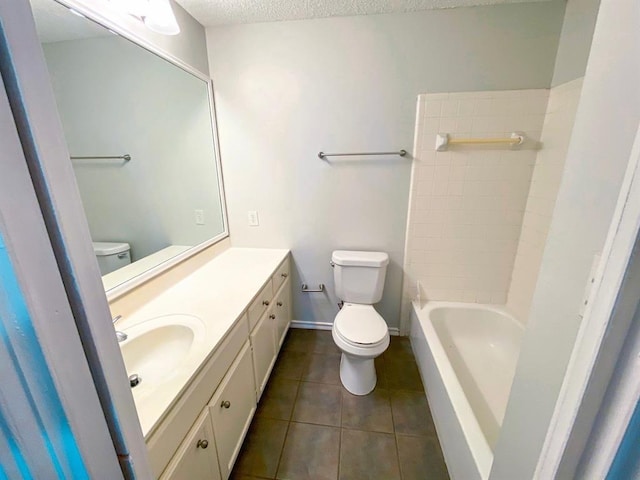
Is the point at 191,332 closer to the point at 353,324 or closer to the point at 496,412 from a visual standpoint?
the point at 353,324

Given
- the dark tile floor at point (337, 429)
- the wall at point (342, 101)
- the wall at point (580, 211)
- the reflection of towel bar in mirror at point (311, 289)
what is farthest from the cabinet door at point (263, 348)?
the wall at point (580, 211)

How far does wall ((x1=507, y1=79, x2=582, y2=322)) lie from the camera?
1.44m

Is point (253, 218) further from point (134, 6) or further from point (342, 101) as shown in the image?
point (134, 6)

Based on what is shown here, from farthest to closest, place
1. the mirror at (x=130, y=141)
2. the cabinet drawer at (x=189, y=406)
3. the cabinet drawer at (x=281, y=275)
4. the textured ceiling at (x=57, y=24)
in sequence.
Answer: the cabinet drawer at (x=281, y=275) < the mirror at (x=130, y=141) < the textured ceiling at (x=57, y=24) < the cabinet drawer at (x=189, y=406)

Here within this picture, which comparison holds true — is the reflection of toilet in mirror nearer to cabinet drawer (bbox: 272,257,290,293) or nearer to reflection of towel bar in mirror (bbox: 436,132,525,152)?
cabinet drawer (bbox: 272,257,290,293)

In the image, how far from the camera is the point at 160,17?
1.17m

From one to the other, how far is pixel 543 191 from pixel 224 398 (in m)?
2.08

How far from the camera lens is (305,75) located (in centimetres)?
174

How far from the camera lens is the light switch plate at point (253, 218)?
2.05 m

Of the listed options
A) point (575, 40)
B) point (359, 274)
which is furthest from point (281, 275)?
point (575, 40)

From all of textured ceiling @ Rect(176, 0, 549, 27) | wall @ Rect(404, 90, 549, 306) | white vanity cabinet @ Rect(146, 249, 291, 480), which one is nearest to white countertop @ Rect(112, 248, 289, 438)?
white vanity cabinet @ Rect(146, 249, 291, 480)

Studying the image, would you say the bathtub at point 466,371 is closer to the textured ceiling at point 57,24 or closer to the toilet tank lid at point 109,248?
the toilet tank lid at point 109,248

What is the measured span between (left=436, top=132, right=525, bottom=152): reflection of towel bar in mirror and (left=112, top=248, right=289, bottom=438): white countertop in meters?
1.32

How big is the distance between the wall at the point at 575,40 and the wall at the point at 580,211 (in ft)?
4.43
